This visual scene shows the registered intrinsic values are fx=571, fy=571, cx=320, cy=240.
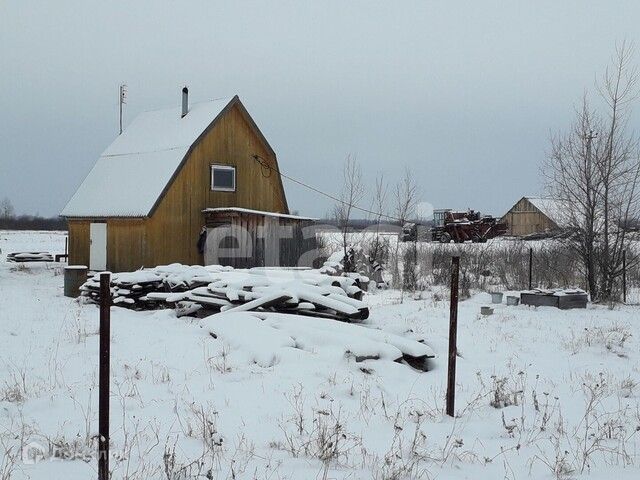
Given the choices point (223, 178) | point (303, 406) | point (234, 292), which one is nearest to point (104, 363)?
point (303, 406)

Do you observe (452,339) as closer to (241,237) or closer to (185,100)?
(241,237)

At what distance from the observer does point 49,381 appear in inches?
259

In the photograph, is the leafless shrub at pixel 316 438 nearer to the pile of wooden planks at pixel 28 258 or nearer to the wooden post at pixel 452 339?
the wooden post at pixel 452 339

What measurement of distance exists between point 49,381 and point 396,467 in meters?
4.31

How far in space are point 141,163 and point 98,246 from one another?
3458 millimetres

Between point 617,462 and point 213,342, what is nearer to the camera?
point 617,462

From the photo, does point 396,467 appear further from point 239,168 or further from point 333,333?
point 239,168

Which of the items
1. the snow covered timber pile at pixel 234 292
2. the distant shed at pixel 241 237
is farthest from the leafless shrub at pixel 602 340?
the distant shed at pixel 241 237

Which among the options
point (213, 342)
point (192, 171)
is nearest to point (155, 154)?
point (192, 171)

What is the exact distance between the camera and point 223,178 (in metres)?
21.5

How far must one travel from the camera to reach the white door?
815 inches

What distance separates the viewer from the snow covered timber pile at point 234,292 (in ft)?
35.1

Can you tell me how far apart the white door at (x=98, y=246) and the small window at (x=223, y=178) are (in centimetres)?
424

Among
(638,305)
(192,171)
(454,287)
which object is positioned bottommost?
(638,305)
